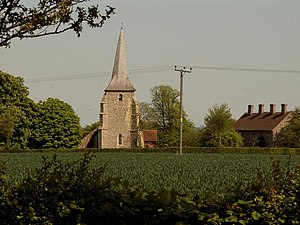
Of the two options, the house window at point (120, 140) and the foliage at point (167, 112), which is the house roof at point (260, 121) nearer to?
the foliage at point (167, 112)

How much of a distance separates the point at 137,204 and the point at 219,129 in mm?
93605

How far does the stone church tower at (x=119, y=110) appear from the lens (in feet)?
349

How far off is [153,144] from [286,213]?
11218 centimetres

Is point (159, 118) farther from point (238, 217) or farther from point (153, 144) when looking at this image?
point (238, 217)

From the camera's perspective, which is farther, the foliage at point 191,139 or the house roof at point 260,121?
the house roof at point 260,121

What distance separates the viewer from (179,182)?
24578mm

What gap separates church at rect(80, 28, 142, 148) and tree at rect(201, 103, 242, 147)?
1230 cm

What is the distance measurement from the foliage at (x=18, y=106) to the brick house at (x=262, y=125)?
50.6 meters

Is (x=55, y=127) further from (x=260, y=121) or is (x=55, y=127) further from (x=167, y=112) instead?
(x=260, y=121)

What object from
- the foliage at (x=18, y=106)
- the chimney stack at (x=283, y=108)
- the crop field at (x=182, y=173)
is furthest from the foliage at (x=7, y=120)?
the chimney stack at (x=283, y=108)

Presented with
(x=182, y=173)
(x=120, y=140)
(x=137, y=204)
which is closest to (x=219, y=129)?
(x=120, y=140)

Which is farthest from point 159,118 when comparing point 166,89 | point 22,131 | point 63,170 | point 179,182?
point 63,170

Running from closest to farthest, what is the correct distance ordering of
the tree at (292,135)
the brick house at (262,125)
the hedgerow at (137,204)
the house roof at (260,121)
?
1. the hedgerow at (137,204)
2. the tree at (292,135)
3. the brick house at (262,125)
4. the house roof at (260,121)

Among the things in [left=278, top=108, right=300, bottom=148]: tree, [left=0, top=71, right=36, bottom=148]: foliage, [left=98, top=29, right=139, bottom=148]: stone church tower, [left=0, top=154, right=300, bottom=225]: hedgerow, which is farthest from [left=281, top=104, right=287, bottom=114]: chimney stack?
[left=0, top=154, right=300, bottom=225]: hedgerow
